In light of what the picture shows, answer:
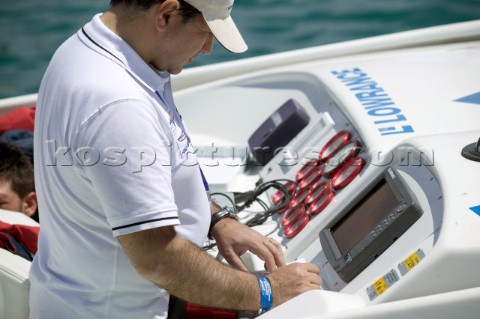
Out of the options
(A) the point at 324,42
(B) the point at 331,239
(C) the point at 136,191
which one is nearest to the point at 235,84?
(B) the point at 331,239

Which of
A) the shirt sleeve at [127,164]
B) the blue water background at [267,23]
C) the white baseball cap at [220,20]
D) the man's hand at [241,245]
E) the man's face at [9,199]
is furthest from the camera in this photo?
the blue water background at [267,23]

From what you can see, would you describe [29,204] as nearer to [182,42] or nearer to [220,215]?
[220,215]

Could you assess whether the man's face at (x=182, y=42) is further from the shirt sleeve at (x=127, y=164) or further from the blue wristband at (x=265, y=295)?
the blue wristband at (x=265, y=295)

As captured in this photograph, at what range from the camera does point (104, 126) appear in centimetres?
181

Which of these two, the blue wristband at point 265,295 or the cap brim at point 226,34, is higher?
the cap brim at point 226,34

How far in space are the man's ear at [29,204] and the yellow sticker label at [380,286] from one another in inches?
56.2

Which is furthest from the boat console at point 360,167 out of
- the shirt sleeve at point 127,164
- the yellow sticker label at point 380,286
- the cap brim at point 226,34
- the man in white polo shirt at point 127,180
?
the cap brim at point 226,34

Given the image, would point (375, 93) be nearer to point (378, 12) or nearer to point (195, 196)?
point (195, 196)

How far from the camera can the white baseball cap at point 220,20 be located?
6.27ft

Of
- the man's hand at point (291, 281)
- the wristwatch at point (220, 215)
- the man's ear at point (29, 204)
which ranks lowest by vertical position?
the man's ear at point (29, 204)

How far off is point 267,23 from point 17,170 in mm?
5174

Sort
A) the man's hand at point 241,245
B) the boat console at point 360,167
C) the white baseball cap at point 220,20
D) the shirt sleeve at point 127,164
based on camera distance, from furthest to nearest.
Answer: the man's hand at point 241,245 < the boat console at point 360,167 < the white baseball cap at point 220,20 < the shirt sleeve at point 127,164

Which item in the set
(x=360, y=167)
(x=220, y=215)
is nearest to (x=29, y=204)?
(x=220, y=215)

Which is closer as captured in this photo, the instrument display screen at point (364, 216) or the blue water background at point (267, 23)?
the instrument display screen at point (364, 216)
